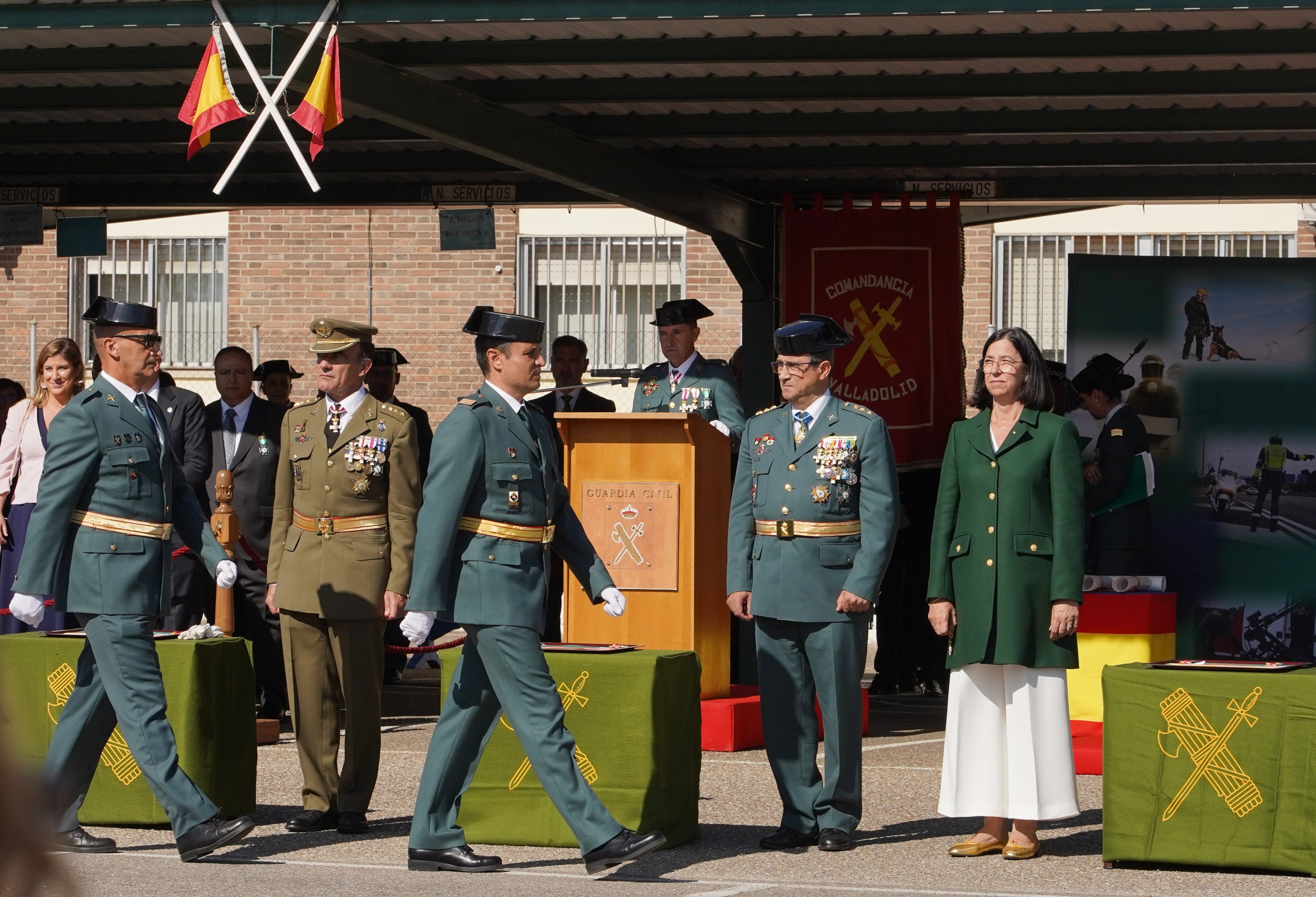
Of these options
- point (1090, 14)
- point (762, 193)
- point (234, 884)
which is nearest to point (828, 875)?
point (234, 884)

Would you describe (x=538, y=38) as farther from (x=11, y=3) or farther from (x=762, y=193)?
(x=762, y=193)

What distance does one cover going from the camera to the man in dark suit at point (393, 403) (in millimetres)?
11398

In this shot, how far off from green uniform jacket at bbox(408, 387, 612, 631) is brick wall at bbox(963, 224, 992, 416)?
15373 mm

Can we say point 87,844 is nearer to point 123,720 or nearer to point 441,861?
point 123,720

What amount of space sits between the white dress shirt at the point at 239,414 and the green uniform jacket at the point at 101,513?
3.97m

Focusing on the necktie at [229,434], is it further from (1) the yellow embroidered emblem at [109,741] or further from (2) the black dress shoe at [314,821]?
(2) the black dress shoe at [314,821]

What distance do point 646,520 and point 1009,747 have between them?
298 centimetres

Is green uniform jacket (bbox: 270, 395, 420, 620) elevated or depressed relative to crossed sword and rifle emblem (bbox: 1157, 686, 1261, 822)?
elevated

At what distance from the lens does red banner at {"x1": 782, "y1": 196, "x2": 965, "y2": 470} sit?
38.3ft

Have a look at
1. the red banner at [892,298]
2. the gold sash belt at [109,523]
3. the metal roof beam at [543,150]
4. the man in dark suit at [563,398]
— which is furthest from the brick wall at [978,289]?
the gold sash belt at [109,523]

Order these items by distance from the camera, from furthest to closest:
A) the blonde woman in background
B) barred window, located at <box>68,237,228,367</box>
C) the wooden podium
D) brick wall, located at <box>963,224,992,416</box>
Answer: barred window, located at <box>68,237,228,367</box> < brick wall, located at <box>963,224,992,416</box> < the blonde woman in background < the wooden podium

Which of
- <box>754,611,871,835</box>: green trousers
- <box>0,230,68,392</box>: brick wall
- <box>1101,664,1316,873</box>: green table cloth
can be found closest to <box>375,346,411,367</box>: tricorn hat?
<box>754,611,871,835</box>: green trousers

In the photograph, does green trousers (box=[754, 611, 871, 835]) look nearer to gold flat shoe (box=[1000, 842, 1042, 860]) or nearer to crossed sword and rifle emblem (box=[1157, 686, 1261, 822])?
gold flat shoe (box=[1000, 842, 1042, 860])

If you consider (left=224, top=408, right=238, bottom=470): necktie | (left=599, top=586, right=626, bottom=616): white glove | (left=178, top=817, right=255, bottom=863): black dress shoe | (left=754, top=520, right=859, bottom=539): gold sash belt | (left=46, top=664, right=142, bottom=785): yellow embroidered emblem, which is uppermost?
(left=224, top=408, right=238, bottom=470): necktie
